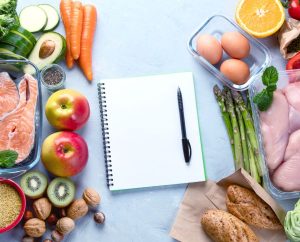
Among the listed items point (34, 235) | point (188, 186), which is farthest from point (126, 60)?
point (34, 235)

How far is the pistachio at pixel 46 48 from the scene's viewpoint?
4.77 ft

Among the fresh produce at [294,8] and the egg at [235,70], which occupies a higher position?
the fresh produce at [294,8]

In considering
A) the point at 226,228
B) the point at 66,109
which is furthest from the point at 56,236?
the point at 226,228

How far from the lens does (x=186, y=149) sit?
1487 mm

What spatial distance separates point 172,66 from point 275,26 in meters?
0.28

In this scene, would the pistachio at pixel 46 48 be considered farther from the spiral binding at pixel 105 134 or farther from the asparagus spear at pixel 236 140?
the asparagus spear at pixel 236 140

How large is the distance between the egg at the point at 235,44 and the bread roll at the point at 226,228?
1.33 feet

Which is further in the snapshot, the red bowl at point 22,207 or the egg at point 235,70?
the egg at point 235,70

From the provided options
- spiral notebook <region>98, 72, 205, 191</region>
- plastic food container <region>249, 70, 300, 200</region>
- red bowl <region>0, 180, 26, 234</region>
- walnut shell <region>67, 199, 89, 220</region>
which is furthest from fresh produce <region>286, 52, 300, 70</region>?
red bowl <region>0, 180, 26, 234</region>

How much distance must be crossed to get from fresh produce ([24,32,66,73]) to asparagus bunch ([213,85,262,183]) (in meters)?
0.41

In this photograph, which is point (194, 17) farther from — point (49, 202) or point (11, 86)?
point (49, 202)

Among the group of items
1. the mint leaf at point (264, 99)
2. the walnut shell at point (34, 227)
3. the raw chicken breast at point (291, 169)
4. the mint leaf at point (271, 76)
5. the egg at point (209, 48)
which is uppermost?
the egg at point (209, 48)

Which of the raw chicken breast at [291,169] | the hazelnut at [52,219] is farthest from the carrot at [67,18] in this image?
the raw chicken breast at [291,169]

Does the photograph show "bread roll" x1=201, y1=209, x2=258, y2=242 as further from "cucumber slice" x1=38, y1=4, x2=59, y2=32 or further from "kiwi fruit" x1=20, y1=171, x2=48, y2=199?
"cucumber slice" x1=38, y1=4, x2=59, y2=32
